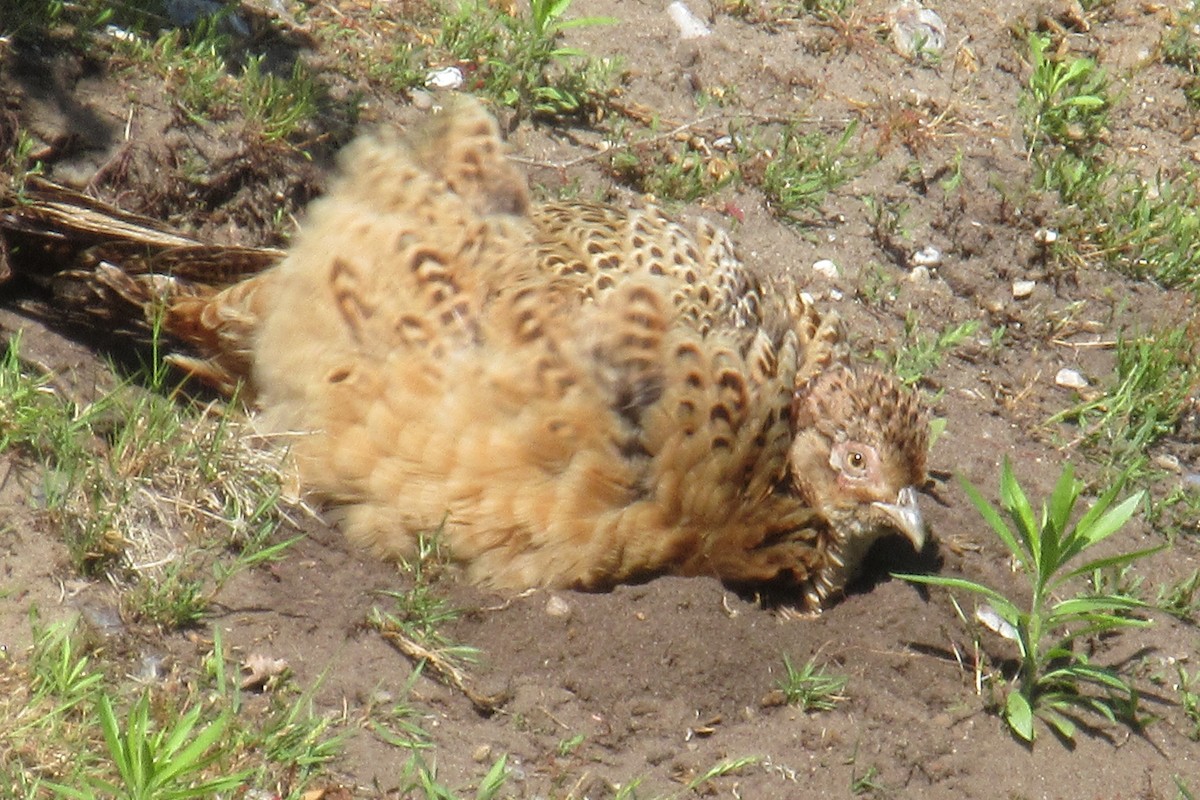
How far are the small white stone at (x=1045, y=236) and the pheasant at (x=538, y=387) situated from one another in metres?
1.87

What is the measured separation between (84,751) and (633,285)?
1974 millimetres

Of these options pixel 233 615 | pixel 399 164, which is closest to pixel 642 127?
pixel 399 164

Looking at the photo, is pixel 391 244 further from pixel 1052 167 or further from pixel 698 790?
pixel 1052 167

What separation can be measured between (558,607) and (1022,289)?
2.88 metres

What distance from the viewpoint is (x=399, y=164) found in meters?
4.71

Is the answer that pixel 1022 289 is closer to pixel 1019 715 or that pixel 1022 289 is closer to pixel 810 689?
pixel 1019 715

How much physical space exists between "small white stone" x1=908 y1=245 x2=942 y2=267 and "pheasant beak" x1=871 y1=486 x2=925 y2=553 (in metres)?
1.75

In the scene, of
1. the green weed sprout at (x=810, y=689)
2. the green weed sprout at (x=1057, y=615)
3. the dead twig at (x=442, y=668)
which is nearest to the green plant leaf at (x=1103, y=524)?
the green weed sprout at (x=1057, y=615)

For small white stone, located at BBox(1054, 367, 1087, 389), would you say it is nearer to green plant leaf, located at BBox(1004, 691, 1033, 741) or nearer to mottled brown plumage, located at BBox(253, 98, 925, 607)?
mottled brown plumage, located at BBox(253, 98, 925, 607)

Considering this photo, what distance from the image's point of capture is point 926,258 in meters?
6.16

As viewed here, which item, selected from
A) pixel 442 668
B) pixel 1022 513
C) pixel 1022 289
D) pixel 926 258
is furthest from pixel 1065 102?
pixel 442 668

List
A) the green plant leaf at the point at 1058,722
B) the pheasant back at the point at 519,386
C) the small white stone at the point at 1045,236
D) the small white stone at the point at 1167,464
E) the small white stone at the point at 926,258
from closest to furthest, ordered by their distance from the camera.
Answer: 1. the pheasant back at the point at 519,386
2. the green plant leaf at the point at 1058,722
3. the small white stone at the point at 1167,464
4. the small white stone at the point at 926,258
5. the small white stone at the point at 1045,236

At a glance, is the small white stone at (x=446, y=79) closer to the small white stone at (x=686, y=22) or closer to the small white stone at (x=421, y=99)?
the small white stone at (x=421, y=99)

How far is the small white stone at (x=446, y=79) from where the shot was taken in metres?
6.05
